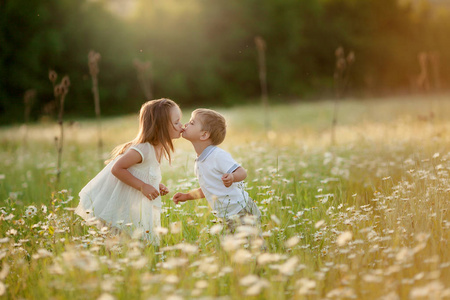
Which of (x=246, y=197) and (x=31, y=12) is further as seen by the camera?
(x=31, y=12)

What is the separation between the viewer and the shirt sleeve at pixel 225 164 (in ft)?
13.6

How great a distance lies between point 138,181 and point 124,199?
26 centimetres

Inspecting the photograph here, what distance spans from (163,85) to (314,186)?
29.4 meters

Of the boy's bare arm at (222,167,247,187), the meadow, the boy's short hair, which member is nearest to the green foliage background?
the meadow

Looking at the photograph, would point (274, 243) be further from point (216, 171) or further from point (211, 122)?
point (211, 122)

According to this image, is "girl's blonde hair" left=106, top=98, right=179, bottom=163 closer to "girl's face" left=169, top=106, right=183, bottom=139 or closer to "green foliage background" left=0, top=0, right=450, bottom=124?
"girl's face" left=169, top=106, right=183, bottom=139

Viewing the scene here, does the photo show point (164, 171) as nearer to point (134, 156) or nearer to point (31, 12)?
point (134, 156)

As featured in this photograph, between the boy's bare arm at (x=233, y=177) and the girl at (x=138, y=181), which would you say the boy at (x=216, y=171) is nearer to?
the boy's bare arm at (x=233, y=177)

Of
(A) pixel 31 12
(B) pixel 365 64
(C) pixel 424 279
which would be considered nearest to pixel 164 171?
(C) pixel 424 279

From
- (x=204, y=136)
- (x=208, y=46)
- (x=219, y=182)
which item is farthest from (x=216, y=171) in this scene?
(x=208, y=46)

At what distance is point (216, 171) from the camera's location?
4.23m

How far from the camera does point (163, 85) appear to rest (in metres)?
34.1

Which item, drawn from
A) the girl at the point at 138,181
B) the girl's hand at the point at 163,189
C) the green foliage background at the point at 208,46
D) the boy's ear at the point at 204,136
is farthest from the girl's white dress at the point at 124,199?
the green foliage background at the point at 208,46

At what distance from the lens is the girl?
4.20 meters
